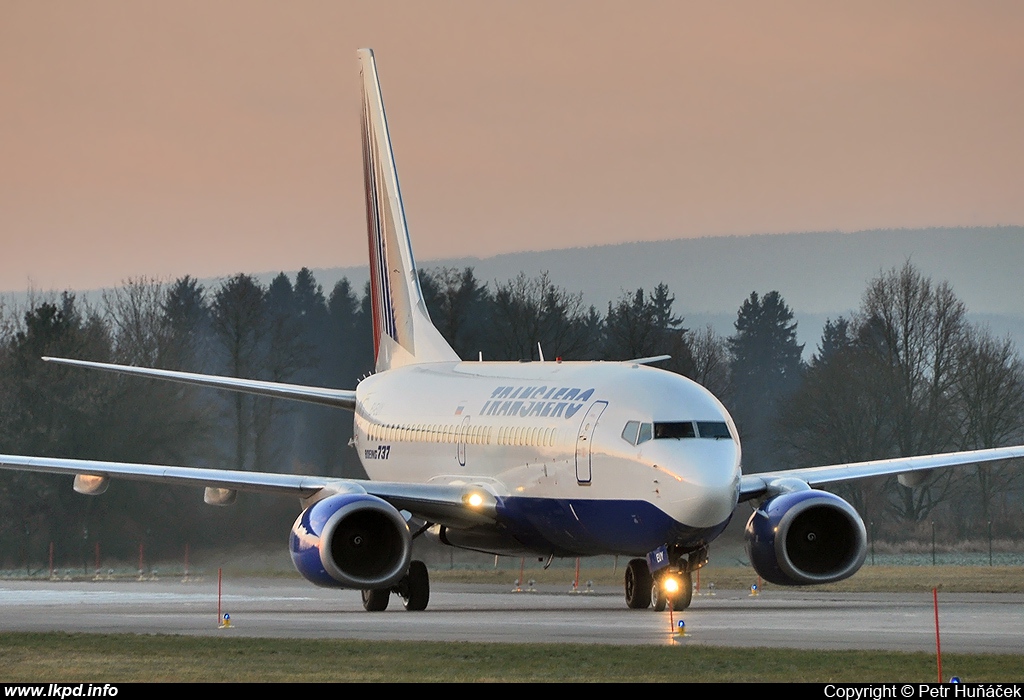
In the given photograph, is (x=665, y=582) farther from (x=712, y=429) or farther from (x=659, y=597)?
(x=712, y=429)

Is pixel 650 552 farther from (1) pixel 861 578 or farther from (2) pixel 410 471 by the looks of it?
(1) pixel 861 578

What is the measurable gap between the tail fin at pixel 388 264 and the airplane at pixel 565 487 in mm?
4652

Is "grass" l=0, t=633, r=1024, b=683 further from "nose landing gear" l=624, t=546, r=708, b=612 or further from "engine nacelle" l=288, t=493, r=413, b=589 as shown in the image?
"nose landing gear" l=624, t=546, r=708, b=612

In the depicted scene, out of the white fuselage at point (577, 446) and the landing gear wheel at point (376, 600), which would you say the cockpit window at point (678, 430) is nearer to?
the white fuselage at point (577, 446)

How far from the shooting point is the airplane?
24797mm

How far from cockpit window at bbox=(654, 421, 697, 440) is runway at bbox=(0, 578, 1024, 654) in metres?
2.56

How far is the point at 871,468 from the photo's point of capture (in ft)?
98.2

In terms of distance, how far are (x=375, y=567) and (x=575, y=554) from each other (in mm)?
3201

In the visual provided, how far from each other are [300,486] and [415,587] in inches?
98.3

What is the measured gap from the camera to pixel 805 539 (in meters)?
27.1

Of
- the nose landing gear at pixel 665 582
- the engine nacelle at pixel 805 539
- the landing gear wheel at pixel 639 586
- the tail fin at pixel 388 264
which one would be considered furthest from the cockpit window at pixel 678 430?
the tail fin at pixel 388 264

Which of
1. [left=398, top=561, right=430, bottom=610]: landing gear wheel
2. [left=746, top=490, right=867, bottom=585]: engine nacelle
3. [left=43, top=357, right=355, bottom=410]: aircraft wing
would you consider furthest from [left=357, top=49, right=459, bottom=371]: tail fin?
[left=746, top=490, right=867, bottom=585]: engine nacelle

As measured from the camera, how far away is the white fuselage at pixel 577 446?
79.9ft

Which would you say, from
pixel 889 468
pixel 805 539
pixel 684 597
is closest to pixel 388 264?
pixel 889 468
